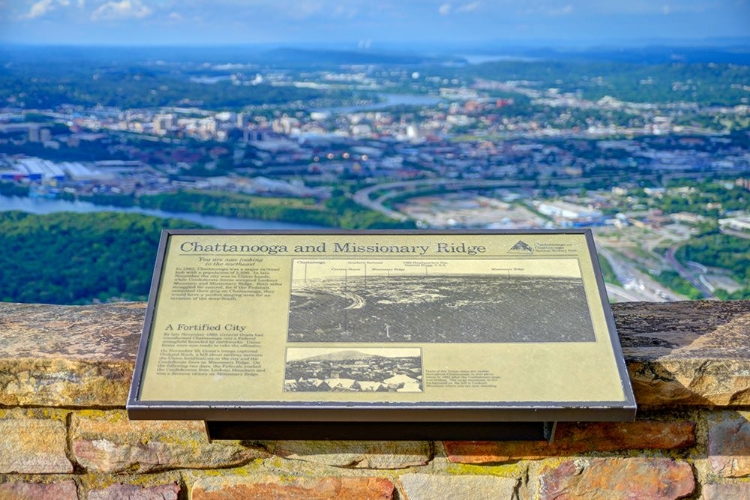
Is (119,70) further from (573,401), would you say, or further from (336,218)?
(573,401)

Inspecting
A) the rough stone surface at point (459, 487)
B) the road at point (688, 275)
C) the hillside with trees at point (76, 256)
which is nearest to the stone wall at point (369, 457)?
the rough stone surface at point (459, 487)

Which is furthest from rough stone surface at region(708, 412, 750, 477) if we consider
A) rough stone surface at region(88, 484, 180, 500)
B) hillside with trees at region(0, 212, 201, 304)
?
hillside with trees at region(0, 212, 201, 304)

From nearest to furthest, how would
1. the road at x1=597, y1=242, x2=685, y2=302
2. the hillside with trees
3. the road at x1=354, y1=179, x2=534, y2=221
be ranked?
the hillside with trees
the road at x1=597, y1=242, x2=685, y2=302
the road at x1=354, y1=179, x2=534, y2=221

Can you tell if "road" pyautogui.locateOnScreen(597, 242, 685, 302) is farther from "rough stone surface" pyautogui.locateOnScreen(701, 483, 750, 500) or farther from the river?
"rough stone surface" pyautogui.locateOnScreen(701, 483, 750, 500)

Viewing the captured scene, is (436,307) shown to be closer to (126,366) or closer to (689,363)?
(689,363)

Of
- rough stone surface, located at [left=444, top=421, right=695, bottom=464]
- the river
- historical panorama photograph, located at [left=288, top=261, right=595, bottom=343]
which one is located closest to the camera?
historical panorama photograph, located at [left=288, top=261, right=595, bottom=343]

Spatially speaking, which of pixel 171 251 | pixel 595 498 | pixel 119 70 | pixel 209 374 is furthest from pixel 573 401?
pixel 119 70
